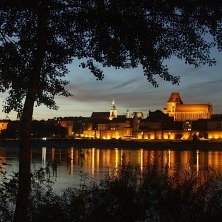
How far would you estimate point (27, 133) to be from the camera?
746cm

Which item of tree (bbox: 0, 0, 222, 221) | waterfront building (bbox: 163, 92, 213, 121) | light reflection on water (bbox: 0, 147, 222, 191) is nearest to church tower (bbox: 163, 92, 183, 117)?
waterfront building (bbox: 163, 92, 213, 121)

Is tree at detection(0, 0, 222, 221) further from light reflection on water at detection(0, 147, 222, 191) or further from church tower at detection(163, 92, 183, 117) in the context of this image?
church tower at detection(163, 92, 183, 117)

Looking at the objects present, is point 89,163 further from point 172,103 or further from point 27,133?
point 172,103

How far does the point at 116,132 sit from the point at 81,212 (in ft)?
531

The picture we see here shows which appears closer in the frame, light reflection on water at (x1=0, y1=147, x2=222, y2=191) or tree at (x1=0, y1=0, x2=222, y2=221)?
tree at (x1=0, y1=0, x2=222, y2=221)

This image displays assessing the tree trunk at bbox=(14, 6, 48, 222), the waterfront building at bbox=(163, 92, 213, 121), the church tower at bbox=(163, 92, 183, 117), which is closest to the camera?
the tree trunk at bbox=(14, 6, 48, 222)

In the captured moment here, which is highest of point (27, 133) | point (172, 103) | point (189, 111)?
point (172, 103)

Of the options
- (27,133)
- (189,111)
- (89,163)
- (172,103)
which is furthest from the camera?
(172,103)

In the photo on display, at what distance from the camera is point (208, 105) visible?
18675cm

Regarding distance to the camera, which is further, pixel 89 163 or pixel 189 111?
pixel 189 111

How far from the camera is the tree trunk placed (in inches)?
294

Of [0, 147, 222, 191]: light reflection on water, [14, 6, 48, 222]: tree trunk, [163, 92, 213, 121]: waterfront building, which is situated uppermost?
[163, 92, 213, 121]: waterfront building

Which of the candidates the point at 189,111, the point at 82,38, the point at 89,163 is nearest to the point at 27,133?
the point at 82,38

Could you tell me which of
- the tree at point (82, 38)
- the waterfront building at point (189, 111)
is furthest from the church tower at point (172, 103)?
the tree at point (82, 38)
